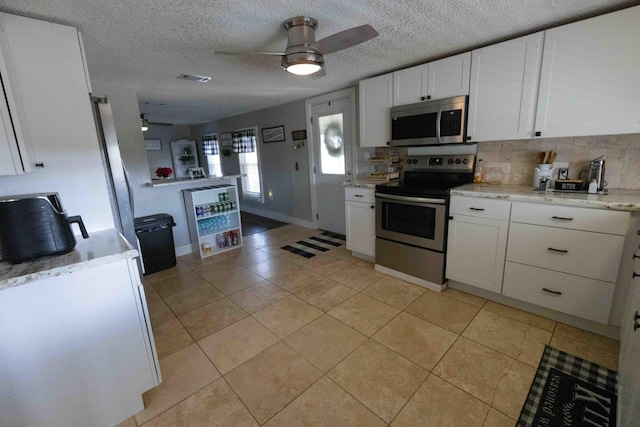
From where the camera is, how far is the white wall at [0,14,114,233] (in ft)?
4.91

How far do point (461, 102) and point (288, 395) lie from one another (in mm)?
2654

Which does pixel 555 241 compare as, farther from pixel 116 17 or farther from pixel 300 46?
pixel 116 17

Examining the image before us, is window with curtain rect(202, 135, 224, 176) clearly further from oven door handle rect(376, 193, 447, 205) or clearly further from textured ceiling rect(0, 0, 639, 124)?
oven door handle rect(376, 193, 447, 205)

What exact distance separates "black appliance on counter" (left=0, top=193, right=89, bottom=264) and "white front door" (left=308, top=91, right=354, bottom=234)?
10.6 feet

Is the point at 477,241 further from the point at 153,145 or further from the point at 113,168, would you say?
the point at 153,145

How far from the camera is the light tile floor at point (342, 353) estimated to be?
4.86 feet

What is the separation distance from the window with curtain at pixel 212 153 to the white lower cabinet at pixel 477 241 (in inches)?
232

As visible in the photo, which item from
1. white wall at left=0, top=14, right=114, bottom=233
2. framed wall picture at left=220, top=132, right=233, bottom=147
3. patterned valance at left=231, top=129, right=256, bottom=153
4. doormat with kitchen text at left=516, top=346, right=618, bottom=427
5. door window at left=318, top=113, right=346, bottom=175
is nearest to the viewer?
doormat with kitchen text at left=516, top=346, right=618, bottom=427

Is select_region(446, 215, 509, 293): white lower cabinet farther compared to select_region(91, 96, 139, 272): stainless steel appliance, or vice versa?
select_region(446, 215, 509, 293): white lower cabinet

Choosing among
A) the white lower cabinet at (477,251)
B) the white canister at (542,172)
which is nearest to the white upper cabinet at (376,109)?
the white lower cabinet at (477,251)

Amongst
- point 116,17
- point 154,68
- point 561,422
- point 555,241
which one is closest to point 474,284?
point 555,241

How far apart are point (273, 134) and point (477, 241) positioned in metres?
3.91

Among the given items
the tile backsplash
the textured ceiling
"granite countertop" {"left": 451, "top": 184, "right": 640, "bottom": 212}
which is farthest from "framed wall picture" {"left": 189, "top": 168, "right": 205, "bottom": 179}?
the tile backsplash

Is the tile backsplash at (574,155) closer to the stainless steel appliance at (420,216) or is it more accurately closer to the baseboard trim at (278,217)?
the stainless steel appliance at (420,216)
